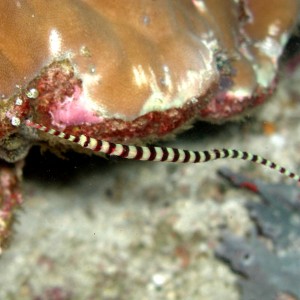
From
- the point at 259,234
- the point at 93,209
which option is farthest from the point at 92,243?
the point at 259,234

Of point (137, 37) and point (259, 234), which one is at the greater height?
point (137, 37)

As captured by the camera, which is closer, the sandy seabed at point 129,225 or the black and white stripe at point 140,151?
the black and white stripe at point 140,151

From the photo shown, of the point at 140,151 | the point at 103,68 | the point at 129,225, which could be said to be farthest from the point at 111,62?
the point at 129,225

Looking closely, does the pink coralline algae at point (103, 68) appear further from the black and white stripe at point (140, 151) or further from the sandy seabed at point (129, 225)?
the sandy seabed at point (129, 225)

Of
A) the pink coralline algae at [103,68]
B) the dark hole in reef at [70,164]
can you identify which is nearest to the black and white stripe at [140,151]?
the pink coralline algae at [103,68]

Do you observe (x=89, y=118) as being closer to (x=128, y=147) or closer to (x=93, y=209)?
(x=128, y=147)

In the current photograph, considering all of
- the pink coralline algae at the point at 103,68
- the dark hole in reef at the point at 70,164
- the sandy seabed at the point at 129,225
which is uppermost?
the pink coralline algae at the point at 103,68

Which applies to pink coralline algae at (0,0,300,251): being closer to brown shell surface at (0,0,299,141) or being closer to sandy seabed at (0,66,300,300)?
brown shell surface at (0,0,299,141)
